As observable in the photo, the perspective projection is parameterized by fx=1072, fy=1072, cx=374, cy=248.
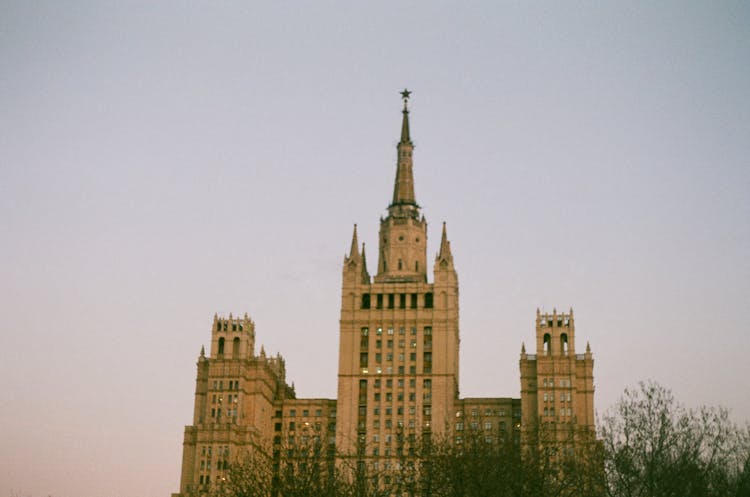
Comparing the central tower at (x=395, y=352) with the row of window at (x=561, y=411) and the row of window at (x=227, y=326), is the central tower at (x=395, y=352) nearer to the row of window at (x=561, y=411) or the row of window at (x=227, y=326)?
the row of window at (x=561, y=411)

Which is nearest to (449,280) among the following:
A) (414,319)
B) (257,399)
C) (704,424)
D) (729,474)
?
(414,319)

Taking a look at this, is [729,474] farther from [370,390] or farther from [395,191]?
[395,191]

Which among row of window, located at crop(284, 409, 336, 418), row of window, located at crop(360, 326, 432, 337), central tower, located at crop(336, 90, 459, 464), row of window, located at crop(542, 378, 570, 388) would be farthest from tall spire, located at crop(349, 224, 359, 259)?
row of window, located at crop(542, 378, 570, 388)

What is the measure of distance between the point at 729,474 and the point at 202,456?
277 ft

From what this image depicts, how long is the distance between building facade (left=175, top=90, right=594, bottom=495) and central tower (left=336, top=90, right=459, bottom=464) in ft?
0.55

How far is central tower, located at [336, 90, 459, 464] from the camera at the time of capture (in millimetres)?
174000

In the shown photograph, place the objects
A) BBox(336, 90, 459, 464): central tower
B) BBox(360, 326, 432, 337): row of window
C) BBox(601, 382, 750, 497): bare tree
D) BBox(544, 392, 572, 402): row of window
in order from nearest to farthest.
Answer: BBox(601, 382, 750, 497): bare tree → BBox(544, 392, 572, 402): row of window → BBox(336, 90, 459, 464): central tower → BBox(360, 326, 432, 337): row of window

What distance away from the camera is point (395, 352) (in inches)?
7047

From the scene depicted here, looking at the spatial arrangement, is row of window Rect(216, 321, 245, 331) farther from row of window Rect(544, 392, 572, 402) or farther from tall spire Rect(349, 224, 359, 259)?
row of window Rect(544, 392, 572, 402)

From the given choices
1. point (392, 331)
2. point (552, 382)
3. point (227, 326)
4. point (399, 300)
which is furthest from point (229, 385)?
point (552, 382)

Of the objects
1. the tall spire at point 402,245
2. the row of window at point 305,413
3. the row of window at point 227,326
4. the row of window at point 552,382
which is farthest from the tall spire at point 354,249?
the row of window at point 552,382

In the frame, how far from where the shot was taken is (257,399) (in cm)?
17625

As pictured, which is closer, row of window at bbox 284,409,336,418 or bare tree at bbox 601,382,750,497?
bare tree at bbox 601,382,750,497

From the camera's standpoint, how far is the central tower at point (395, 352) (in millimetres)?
174000
